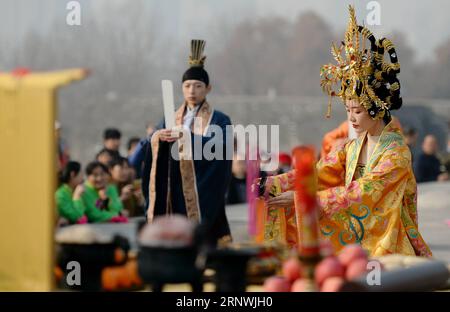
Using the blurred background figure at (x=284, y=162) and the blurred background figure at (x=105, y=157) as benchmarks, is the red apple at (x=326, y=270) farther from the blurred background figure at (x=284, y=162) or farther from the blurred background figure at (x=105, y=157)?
the blurred background figure at (x=105, y=157)

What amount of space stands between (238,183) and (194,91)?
4.01 m

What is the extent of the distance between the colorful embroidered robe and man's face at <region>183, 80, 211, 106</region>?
1.49 metres

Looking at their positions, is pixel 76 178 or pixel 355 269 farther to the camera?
pixel 76 178

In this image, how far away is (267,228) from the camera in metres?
5.80

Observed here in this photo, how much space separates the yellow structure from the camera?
12.4 feet

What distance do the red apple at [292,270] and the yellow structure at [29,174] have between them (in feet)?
2.60

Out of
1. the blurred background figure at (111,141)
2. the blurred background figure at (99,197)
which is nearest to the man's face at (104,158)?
the blurred background figure at (111,141)

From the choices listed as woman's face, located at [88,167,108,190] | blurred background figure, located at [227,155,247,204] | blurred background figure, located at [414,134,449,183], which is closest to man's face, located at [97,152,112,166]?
blurred background figure, located at [227,155,247,204]

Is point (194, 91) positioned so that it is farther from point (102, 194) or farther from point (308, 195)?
point (308, 195)

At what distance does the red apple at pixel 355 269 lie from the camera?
4.02 m

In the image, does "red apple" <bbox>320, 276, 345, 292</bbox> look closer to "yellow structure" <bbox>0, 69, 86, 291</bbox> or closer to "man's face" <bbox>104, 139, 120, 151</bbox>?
"yellow structure" <bbox>0, 69, 86, 291</bbox>

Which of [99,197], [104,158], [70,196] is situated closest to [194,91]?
[70,196]

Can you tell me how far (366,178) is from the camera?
222 inches

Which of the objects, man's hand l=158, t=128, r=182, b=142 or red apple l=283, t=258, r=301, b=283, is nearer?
red apple l=283, t=258, r=301, b=283
